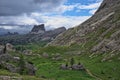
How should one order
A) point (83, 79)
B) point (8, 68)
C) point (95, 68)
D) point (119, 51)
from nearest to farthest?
point (8, 68)
point (83, 79)
point (95, 68)
point (119, 51)

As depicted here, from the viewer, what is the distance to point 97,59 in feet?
656

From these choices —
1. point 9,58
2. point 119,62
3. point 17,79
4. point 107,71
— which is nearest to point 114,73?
point 107,71

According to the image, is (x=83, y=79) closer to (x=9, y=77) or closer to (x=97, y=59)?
(x=9, y=77)

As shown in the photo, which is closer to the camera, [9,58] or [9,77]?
[9,77]

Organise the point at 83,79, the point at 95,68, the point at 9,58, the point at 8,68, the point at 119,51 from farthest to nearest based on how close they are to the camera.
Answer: the point at 119,51, the point at 95,68, the point at 9,58, the point at 83,79, the point at 8,68

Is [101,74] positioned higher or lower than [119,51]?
lower

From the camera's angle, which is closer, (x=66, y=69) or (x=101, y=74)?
(x=101, y=74)

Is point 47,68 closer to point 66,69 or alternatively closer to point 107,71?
point 66,69

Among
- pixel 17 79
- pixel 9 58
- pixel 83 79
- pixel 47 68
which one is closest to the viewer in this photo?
pixel 17 79

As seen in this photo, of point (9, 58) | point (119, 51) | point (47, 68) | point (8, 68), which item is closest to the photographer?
point (8, 68)

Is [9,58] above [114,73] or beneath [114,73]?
above

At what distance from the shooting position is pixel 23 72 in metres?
119

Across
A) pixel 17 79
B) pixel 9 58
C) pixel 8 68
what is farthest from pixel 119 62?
pixel 17 79

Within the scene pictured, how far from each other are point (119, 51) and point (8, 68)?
9884 centimetres
